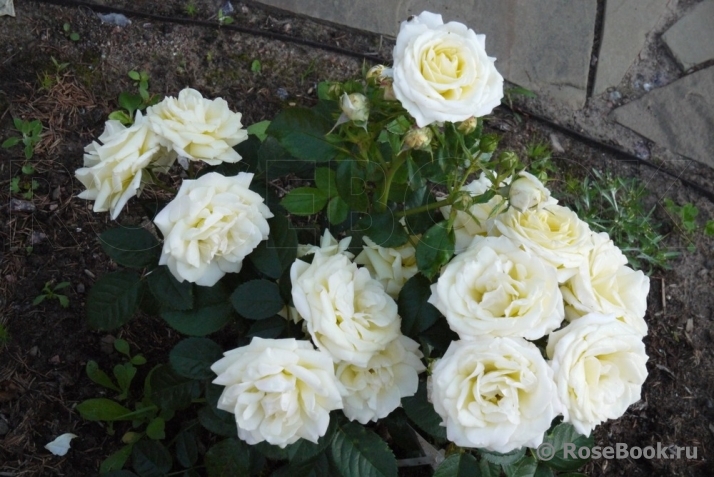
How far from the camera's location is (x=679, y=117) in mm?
2398

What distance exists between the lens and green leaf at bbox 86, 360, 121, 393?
167cm

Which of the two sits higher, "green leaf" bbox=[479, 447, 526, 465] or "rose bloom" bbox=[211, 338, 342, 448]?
"rose bloom" bbox=[211, 338, 342, 448]

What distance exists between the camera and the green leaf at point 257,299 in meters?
1.12

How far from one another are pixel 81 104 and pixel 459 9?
136cm

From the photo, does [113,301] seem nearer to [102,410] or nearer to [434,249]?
[102,410]

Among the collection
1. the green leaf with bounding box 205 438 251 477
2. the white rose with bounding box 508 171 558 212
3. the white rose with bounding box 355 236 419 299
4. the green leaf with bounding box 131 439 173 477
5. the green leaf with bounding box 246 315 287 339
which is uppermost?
the white rose with bounding box 508 171 558 212

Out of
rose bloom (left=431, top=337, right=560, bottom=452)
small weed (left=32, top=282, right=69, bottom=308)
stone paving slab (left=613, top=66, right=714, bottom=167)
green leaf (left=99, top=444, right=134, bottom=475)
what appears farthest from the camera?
stone paving slab (left=613, top=66, right=714, bottom=167)

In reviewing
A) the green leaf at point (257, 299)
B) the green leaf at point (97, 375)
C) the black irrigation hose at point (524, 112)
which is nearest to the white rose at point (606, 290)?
the green leaf at point (257, 299)

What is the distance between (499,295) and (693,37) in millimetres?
2092

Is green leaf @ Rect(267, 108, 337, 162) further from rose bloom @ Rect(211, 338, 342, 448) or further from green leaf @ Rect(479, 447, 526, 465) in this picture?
green leaf @ Rect(479, 447, 526, 465)

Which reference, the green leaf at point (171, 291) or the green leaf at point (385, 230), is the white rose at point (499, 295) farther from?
the green leaf at point (171, 291)

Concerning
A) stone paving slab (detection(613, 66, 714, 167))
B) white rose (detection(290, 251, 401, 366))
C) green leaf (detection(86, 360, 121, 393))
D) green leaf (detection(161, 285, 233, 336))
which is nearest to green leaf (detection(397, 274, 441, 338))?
white rose (detection(290, 251, 401, 366))

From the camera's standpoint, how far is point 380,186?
1.21 meters

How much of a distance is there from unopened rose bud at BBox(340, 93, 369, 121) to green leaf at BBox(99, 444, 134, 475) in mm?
1060
